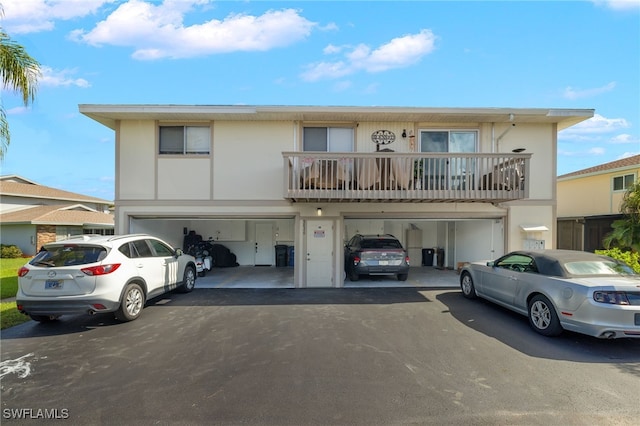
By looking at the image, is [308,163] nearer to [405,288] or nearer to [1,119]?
[405,288]

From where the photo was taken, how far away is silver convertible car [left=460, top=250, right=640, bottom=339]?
4.44 meters

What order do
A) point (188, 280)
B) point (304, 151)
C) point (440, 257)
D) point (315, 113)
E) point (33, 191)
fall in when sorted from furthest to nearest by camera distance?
point (33, 191) < point (440, 257) < point (304, 151) < point (315, 113) < point (188, 280)

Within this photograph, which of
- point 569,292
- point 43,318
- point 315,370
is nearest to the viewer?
point 315,370

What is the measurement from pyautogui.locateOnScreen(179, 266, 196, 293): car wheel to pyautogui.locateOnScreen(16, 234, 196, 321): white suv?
178cm

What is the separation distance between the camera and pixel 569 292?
4770mm

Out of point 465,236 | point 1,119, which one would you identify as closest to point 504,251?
point 465,236

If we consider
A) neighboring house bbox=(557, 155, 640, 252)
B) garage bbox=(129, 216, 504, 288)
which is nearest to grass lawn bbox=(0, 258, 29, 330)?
garage bbox=(129, 216, 504, 288)

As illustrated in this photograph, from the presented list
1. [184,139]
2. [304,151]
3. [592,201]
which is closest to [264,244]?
[184,139]

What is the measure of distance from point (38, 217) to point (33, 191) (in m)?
7.40

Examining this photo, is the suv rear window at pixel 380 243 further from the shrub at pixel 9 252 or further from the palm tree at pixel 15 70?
the shrub at pixel 9 252

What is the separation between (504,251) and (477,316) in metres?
4.04
